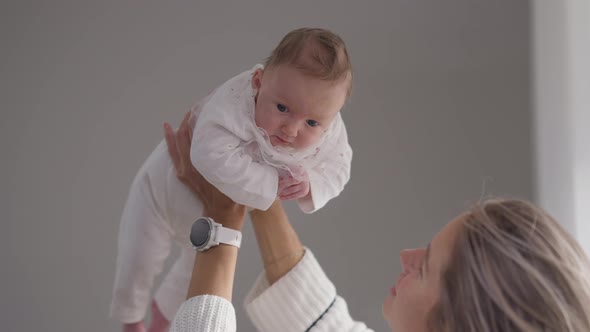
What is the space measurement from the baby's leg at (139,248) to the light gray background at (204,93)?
0.49 m

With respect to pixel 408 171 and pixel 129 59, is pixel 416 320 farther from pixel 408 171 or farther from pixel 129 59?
pixel 129 59

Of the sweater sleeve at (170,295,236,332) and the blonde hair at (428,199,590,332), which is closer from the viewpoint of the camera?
the blonde hair at (428,199,590,332)

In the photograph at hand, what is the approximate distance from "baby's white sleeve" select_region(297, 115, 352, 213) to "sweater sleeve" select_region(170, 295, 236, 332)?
227 millimetres

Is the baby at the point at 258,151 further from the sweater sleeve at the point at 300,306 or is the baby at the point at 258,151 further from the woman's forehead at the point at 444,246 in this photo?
the woman's forehead at the point at 444,246

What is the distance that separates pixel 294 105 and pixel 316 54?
82 millimetres

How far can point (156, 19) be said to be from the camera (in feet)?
5.68

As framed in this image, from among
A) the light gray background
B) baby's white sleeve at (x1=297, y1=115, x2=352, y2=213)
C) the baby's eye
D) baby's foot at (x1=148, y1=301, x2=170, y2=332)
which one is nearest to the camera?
the baby's eye

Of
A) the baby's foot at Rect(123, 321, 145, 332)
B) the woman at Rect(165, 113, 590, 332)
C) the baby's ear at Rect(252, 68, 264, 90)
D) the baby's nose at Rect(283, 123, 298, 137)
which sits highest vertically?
the baby's ear at Rect(252, 68, 264, 90)

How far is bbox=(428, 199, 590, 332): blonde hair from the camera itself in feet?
2.35

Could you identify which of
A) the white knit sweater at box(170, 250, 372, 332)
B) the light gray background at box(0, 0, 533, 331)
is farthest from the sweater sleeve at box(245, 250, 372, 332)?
the light gray background at box(0, 0, 533, 331)

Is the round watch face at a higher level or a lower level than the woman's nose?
higher

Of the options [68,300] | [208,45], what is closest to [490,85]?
[208,45]

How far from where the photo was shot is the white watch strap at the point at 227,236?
109 cm

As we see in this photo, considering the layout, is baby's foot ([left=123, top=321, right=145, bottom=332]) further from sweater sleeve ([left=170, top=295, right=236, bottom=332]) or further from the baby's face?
the baby's face
